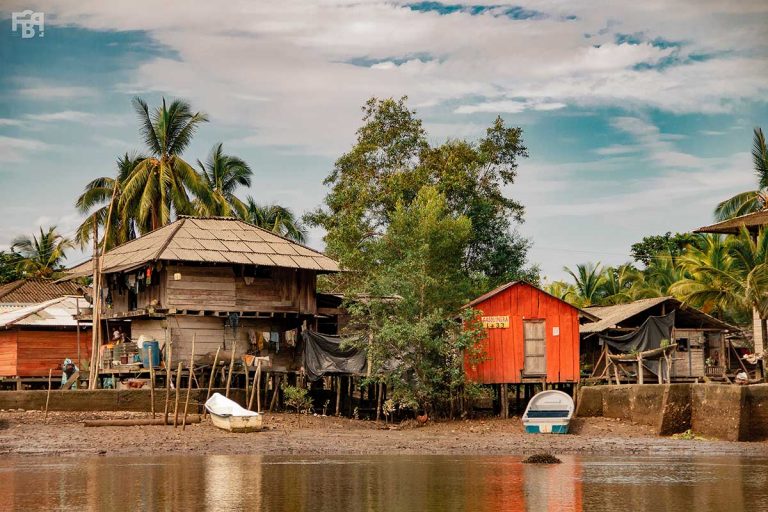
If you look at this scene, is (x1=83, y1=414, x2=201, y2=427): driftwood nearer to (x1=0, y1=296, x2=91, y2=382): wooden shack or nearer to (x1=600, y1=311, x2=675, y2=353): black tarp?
(x1=0, y1=296, x2=91, y2=382): wooden shack

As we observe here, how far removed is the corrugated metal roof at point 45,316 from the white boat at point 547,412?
69.3ft

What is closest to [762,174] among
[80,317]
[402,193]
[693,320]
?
[693,320]

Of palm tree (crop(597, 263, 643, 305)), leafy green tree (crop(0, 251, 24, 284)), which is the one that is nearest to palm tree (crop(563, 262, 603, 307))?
palm tree (crop(597, 263, 643, 305))

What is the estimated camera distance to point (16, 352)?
44875 millimetres

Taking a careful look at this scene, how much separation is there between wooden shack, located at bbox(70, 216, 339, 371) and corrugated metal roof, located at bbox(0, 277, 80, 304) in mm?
18671

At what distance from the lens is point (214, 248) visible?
36406mm

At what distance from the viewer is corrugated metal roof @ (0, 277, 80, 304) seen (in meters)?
56.0

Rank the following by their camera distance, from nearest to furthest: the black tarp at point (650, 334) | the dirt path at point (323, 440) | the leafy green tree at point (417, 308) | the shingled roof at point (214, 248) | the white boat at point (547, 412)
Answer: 1. the dirt path at point (323, 440)
2. the white boat at point (547, 412)
3. the leafy green tree at point (417, 308)
4. the shingled roof at point (214, 248)
5. the black tarp at point (650, 334)

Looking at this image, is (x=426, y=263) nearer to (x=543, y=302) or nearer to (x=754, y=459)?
(x=543, y=302)

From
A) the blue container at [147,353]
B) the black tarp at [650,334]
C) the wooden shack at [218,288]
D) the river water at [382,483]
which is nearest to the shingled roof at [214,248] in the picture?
the wooden shack at [218,288]

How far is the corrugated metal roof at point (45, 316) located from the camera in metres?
44.0

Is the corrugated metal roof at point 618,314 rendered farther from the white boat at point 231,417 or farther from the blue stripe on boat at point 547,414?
the white boat at point 231,417

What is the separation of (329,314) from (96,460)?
50.8ft

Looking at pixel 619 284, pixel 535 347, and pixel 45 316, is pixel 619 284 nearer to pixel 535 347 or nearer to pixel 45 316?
pixel 535 347
